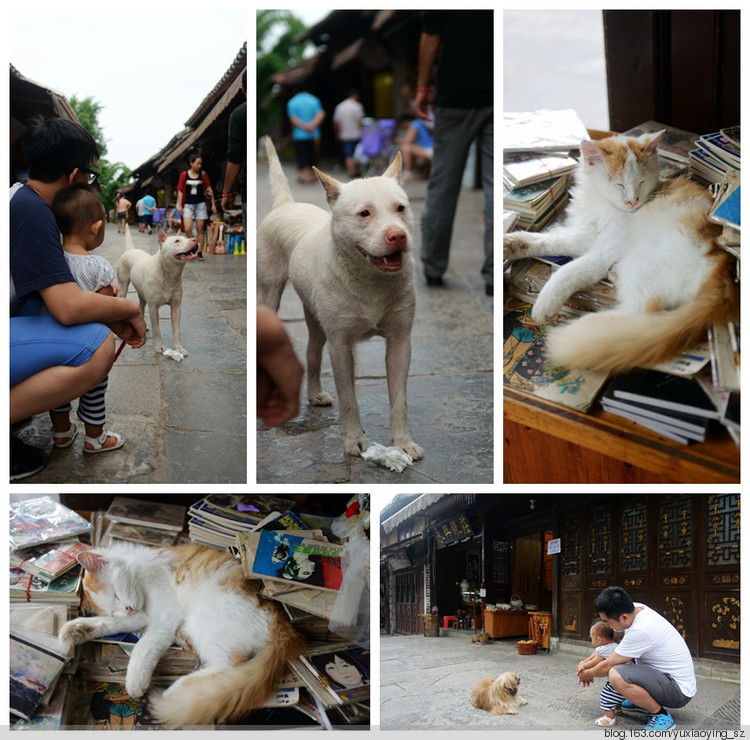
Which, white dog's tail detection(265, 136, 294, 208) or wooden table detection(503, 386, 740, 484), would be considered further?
white dog's tail detection(265, 136, 294, 208)

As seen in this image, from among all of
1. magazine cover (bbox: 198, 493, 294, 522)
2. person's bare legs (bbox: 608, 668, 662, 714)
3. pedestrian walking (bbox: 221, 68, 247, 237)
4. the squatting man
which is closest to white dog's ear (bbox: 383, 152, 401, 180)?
pedestrian walking (bbox: 221, 68, 247, 237)

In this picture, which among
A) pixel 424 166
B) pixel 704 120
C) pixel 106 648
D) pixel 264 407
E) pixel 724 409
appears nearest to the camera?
pixel 724 409

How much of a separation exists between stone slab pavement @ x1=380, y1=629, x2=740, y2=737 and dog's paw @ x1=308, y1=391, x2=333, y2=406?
0.91 meters

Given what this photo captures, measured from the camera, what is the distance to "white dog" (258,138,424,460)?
2.20m

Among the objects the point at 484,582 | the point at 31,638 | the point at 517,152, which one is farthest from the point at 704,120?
the point at 31,638

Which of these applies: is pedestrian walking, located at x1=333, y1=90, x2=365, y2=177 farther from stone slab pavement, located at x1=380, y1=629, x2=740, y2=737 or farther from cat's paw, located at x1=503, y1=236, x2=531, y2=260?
stone slab pavement, located at x1=380, y1=629, x2=740, y2=737

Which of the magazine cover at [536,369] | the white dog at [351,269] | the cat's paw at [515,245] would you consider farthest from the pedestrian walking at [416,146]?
the magazine cover at [536,369]

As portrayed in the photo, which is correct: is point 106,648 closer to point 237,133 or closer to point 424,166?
point 237,133

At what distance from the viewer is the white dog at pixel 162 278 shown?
2.26 m

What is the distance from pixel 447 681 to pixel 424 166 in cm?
630

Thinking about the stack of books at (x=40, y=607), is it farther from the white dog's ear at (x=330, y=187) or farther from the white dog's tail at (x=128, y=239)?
the white dog's ear at (x=330, y=187)

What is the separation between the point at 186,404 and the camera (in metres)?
2.30

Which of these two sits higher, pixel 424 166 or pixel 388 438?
pixel 424 166

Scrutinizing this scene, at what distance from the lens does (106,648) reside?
2314 mm
